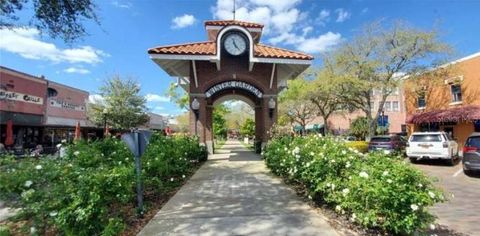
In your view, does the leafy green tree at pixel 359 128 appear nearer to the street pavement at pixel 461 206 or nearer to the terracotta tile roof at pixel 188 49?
the terracotta tile roof at pixel 188 49

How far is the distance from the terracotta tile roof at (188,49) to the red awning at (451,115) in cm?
1714

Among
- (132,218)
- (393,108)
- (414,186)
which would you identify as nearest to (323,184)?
(414,186)

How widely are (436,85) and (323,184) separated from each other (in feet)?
80.9

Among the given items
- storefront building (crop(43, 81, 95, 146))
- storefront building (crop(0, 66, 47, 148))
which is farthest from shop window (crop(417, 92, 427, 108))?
storefront building (crop(0, 66, 47, 148))

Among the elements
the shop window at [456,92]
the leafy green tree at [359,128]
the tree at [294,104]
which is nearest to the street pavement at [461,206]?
the shop window at [456,92]

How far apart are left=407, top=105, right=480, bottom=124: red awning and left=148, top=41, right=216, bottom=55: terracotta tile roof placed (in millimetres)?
17136

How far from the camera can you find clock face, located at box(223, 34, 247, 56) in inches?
693

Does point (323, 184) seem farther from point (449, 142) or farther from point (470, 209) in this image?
point (449, 142)

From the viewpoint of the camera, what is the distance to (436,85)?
27219 mm

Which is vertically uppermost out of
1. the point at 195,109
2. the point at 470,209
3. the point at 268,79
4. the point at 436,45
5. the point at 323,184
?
the point at 436,45

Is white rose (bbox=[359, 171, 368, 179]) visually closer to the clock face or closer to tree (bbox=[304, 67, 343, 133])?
the clock face

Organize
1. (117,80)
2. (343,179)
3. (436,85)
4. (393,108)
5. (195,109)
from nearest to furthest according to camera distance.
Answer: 1. (343,179)
2. (195,109)
3. (436,85)
4. (117,80)
5. (393,108)

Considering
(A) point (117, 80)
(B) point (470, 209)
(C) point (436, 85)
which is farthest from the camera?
(A) point (117, 80)

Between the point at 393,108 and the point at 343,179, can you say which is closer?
the point at 343,179
